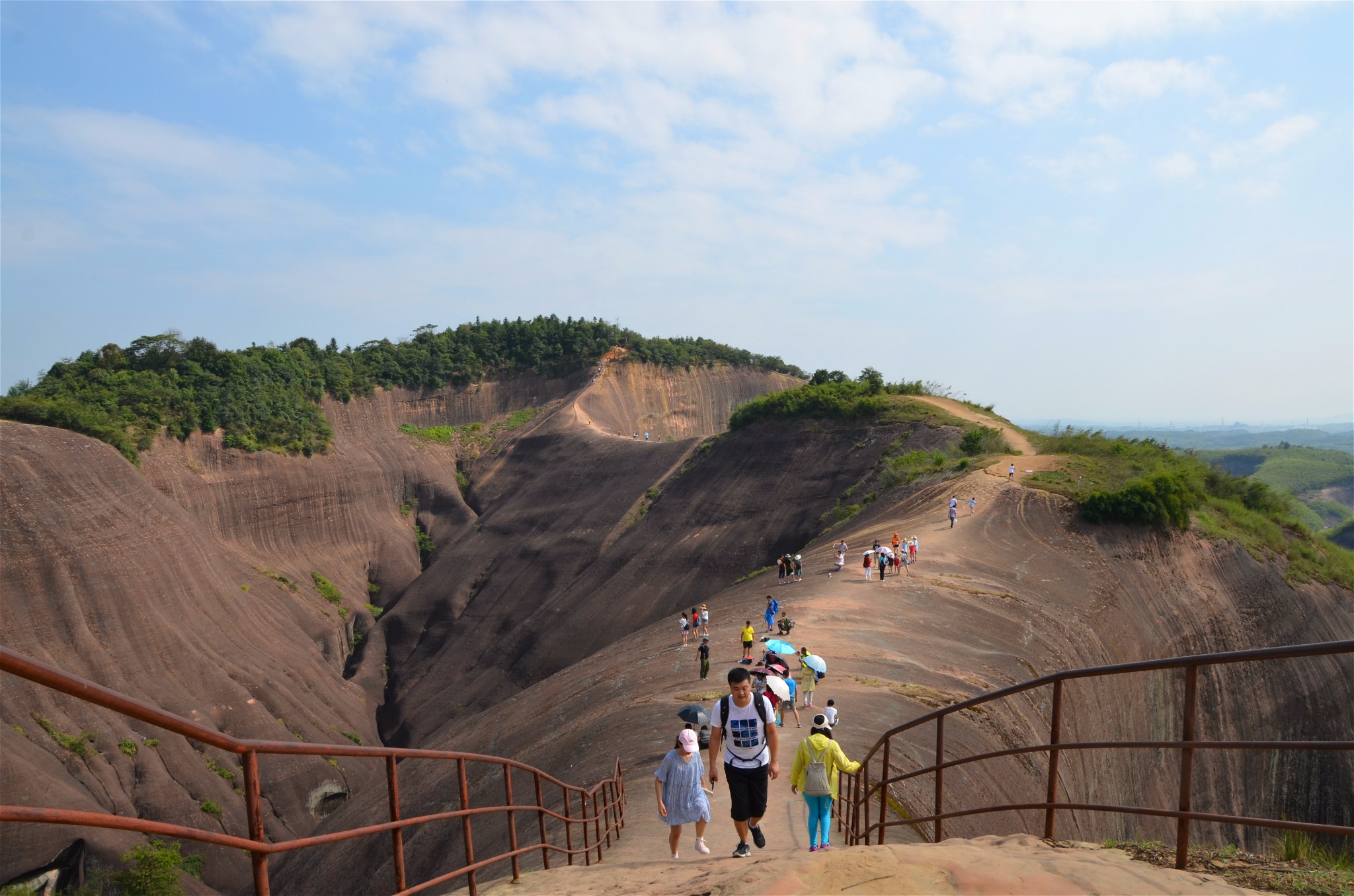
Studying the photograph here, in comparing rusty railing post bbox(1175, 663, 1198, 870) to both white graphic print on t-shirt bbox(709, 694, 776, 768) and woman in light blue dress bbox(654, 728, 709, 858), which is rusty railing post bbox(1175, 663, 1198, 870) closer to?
white graphic print on t-shirt bbox(709, 694, 776, 768)

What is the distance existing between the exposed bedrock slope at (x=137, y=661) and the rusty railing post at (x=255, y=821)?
22.1 metres

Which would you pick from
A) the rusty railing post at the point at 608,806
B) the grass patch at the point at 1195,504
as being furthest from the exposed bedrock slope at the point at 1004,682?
the rusty railing post at the point at 608,806

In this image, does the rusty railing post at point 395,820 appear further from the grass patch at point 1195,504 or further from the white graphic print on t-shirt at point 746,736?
the grass patch at point 1195,504

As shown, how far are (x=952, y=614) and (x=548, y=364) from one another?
6071 centimetres

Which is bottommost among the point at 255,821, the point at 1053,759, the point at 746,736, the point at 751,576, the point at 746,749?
the point at 751,576

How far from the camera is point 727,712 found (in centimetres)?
736

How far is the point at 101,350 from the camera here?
51812mm

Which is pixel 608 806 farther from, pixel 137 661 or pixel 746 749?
pixel 137 661

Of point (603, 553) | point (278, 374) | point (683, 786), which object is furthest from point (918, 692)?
point (278, 374)

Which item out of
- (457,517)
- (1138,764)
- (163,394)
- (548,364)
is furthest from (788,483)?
(548,364)

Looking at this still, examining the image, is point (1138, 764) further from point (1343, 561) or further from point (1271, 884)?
point (1343, 561)

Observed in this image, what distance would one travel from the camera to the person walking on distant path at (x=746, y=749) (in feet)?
23.7

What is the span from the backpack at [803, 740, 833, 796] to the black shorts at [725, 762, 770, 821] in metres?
0.53

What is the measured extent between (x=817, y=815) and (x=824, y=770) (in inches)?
20.4
